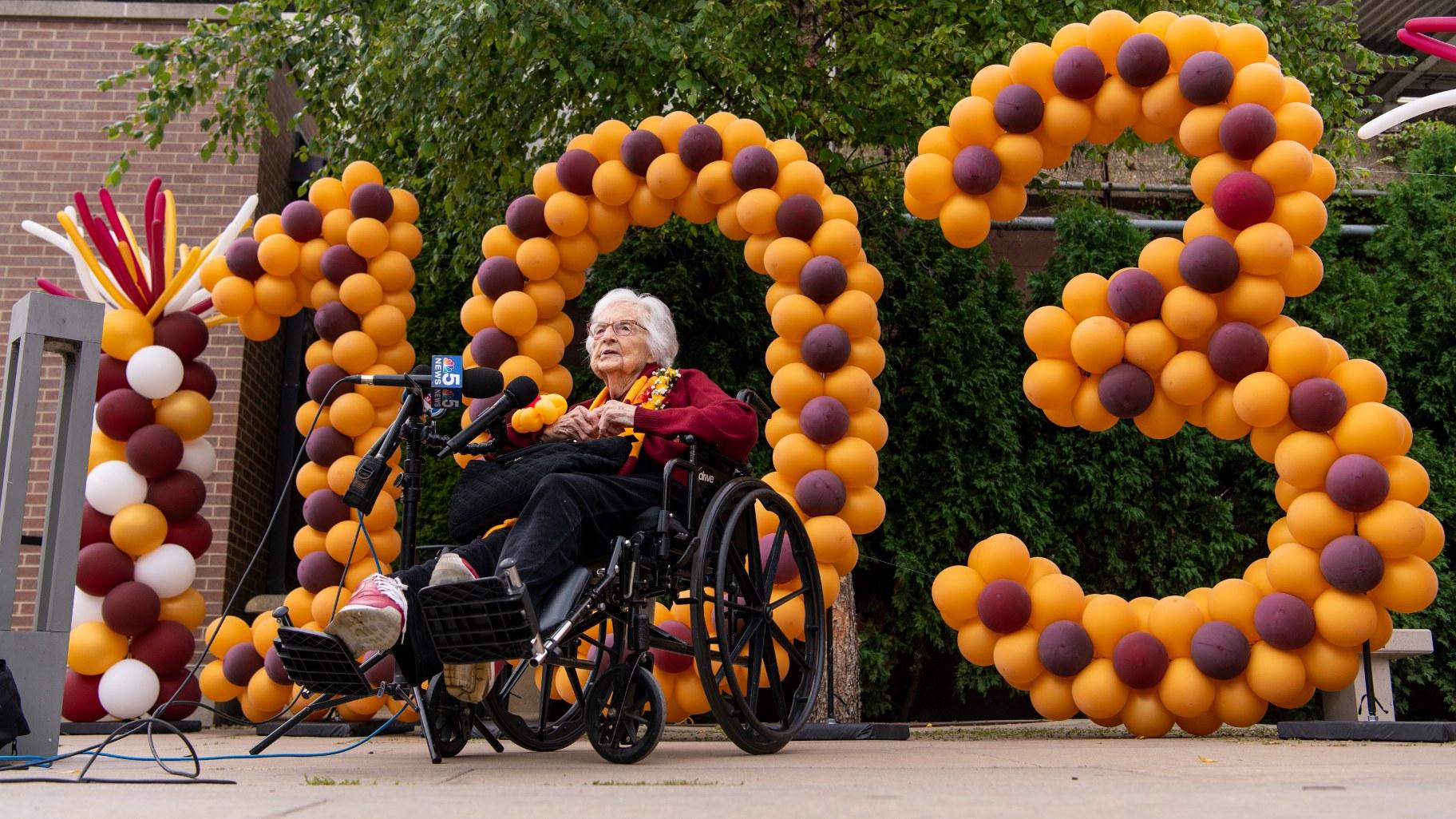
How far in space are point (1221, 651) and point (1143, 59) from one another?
68.8 inches

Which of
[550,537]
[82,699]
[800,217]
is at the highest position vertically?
[800,217]

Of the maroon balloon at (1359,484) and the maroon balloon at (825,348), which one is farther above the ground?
the maroon balloon at (825,348)

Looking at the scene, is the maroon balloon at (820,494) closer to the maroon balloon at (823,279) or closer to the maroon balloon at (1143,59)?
the maroon balloon at (823,279)

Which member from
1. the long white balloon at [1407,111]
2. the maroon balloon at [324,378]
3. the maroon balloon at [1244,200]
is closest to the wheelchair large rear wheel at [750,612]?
the maroon balloon at [1244,200]

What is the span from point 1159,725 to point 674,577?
1684 millimetres

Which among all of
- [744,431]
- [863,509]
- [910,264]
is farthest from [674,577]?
[910,264]

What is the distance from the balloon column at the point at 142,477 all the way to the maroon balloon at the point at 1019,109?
291 cm

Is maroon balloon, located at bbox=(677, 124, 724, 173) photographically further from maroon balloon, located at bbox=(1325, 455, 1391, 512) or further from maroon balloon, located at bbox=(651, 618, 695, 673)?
maroon balloon, located at bbox=(1325, 455, 1391, 512)

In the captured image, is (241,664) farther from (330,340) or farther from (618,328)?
(618,328)

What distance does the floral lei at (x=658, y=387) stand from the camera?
3.21m

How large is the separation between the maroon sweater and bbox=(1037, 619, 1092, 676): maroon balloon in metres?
1.21

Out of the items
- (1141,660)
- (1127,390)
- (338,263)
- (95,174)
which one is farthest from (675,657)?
(95,174)

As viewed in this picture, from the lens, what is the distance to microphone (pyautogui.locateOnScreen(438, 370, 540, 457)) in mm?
2689

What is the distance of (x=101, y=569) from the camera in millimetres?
4461
